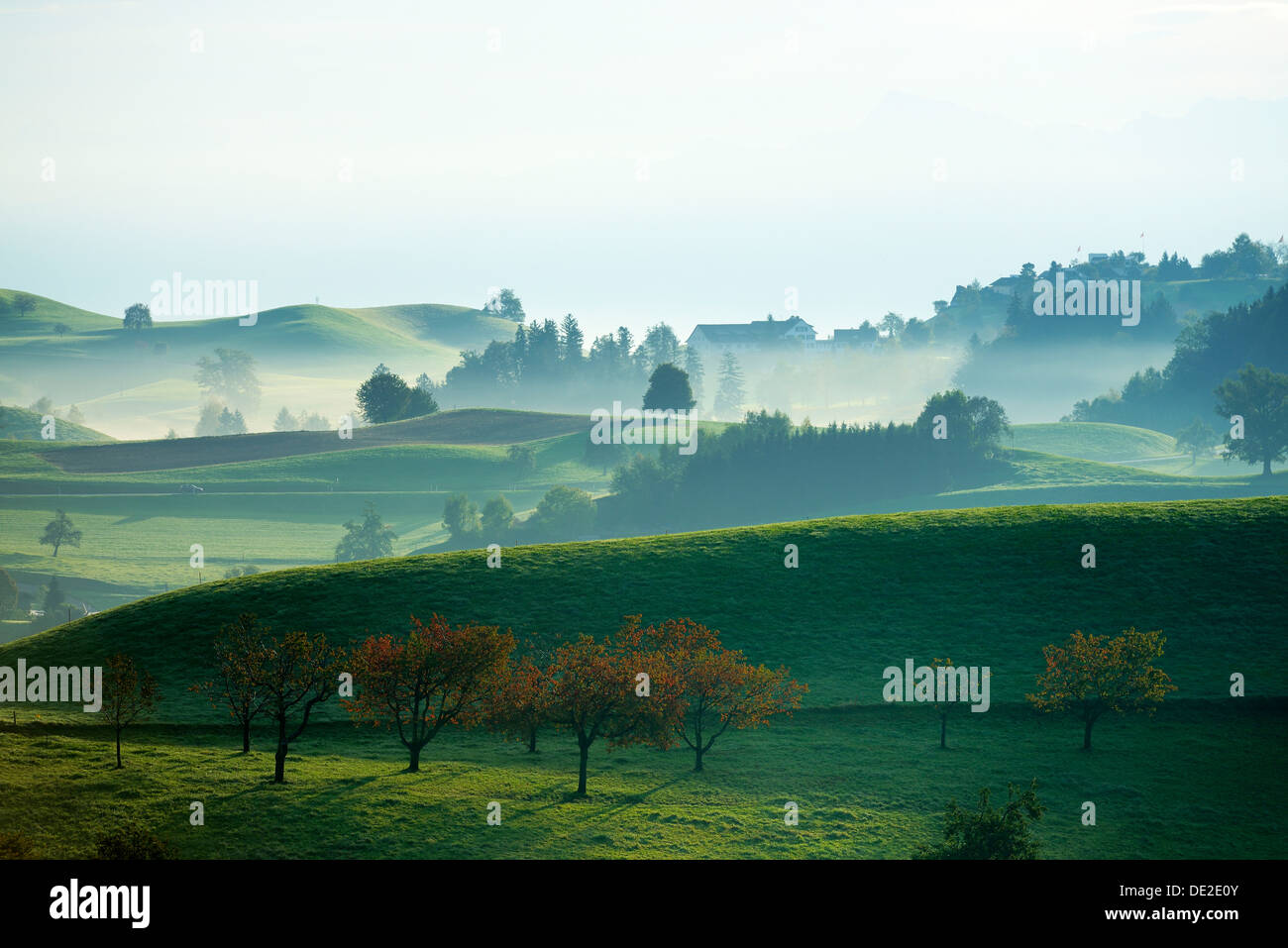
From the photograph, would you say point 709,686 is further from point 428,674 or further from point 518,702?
point 428,674

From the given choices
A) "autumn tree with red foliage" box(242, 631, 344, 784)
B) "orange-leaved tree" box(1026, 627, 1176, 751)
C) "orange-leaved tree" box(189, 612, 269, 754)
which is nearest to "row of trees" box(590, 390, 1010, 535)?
"orange-leaved tree" box(1026, 627, 1176, 751)

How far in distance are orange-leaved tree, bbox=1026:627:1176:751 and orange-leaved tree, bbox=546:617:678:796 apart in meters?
18.1

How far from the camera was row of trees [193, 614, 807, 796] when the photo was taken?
48.9 metres

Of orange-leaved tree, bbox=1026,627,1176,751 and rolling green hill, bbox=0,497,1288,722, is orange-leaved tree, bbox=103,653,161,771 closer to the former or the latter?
rolling green hill, bbox=0,497,1288,722

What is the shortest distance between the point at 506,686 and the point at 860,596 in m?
26.8

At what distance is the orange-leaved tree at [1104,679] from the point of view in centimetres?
5353

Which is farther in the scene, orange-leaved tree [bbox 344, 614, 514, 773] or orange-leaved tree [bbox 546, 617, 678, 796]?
orange-leaved tree [bbox 344, 614, 514, 773]

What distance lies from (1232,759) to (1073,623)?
14606 millimetres

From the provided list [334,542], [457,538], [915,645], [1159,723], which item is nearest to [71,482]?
[334,542]

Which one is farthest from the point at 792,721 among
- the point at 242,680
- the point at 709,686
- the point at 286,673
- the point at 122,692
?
the point at 122,692

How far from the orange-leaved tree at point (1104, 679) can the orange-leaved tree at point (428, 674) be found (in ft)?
85.3

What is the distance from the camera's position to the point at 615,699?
4888cm

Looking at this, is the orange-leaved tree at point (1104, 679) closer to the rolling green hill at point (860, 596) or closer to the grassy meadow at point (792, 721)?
the grassy meadow at point (792, 721)

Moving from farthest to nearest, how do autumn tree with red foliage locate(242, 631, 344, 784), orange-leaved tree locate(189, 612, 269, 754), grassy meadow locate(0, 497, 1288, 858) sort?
orange-leaved tree locate(189, 612, 269, 754) < autumn tree with red foliage locate(242, 631, 344, 784) < grassy meadow locate(0, 497, 1288, 858)
